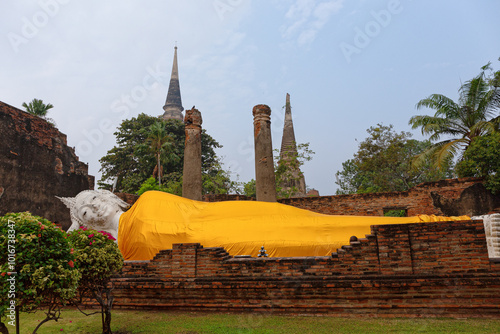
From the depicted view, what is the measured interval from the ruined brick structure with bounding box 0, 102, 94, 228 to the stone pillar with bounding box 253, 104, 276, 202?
7648 mm

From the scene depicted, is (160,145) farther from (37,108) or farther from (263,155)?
(263,155)

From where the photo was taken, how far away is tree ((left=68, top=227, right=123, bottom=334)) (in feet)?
14.8

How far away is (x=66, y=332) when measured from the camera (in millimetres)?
5012

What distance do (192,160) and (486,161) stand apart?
10015 millimetres

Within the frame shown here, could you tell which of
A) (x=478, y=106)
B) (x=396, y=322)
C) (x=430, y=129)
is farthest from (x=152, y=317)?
(x=478, y=106)

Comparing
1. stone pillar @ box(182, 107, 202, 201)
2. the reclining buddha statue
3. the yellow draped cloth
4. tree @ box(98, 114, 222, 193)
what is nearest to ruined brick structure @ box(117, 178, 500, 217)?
stone pillar @ box(182, 107, 202, 201)

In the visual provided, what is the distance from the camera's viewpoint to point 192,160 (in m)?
10.6

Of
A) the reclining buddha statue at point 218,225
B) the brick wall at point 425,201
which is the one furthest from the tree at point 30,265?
the brick wall at point 425,201

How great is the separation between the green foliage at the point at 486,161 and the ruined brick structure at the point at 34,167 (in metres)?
14.8

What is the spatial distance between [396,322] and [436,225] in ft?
4.94

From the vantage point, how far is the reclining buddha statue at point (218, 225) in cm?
659

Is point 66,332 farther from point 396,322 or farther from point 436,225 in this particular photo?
point 436,225

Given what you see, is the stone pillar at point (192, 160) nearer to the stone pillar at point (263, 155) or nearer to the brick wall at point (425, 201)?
the stone pillar at point (263, 155)

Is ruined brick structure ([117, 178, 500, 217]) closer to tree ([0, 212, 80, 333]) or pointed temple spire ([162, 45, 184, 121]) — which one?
tree ([0, 212, 80, 333])
